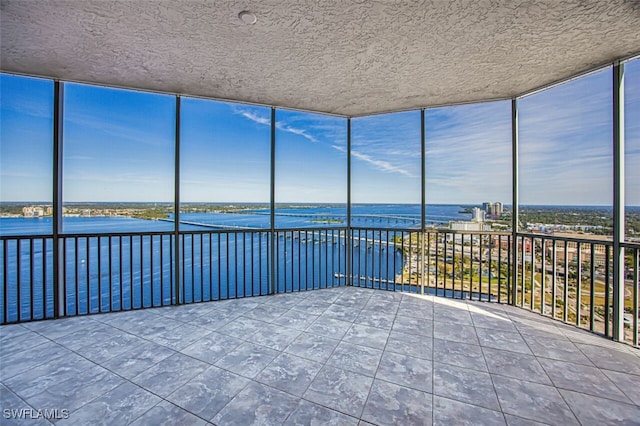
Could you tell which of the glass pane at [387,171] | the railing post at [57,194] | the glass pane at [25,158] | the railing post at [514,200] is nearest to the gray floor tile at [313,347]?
the glass pane at [387,171]

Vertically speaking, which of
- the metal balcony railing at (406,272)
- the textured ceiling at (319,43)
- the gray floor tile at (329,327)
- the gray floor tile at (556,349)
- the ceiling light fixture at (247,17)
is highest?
the textured ceiling at (319,43)

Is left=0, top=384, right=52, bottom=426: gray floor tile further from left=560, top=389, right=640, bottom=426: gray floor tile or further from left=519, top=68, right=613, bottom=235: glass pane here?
left=519, top=68, right=613, bottom=235: glass pane

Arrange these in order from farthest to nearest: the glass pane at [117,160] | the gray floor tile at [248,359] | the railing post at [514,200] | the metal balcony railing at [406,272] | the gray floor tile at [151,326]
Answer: the railing post at [514,200]
the glass pane at [117,160]
the metal balcony railing at [406,272]
the gray floor tile at [151,326]
the gray floor tile at [248,359]

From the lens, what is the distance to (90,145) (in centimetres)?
473

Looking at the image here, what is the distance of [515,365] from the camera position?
1.98 meters

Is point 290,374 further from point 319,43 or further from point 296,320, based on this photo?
point 319,43

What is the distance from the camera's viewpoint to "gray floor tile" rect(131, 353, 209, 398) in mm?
1693

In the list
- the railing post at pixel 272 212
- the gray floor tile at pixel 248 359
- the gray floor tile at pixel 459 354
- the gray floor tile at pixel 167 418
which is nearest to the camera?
the gray floor tile at pixel 167 418

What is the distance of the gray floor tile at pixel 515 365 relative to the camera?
1.83 m

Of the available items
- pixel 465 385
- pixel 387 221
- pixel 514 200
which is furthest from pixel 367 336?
pixel 514 200

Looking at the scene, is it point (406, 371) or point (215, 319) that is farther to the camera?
point (215, 319)

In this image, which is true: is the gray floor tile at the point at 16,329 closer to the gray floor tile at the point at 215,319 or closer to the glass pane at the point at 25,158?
the glass pane at the point at 25,158

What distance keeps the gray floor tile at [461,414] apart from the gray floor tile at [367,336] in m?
0.74

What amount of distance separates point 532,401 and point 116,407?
2635 mm
